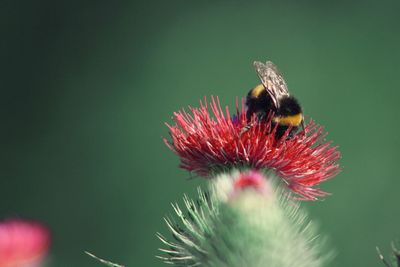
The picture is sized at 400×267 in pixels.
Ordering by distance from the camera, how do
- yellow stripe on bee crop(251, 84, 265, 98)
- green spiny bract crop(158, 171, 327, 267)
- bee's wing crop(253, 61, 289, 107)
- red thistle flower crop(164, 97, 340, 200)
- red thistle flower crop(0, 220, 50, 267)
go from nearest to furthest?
red thistle flower crop(0, 220, 50, 267), green spiny bract crop(158, 171, 327, 267), red thistle flower crop(164, 97, 340, 200), bee's wing crop(253, 61, 289, 107), yellow stripe on bee crop(251, 84, 265, 98)

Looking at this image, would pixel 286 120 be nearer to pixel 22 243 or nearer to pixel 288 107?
pixel 288 107

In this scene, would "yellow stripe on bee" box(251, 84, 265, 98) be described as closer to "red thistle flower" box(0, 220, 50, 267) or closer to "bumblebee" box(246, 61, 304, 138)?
"bumblebee" box(246, 61, 304, 138)

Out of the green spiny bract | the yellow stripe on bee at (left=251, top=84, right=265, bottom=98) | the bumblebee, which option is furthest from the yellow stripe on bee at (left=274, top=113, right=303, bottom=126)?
the green spiny bract

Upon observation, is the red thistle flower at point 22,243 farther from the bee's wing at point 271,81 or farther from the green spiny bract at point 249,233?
the bee's wing at point 271,81

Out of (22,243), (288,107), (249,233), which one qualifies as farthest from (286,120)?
(22,243)

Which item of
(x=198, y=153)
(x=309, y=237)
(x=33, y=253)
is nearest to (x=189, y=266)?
(x=309, y=237)

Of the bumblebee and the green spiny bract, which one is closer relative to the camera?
the green spiny bract

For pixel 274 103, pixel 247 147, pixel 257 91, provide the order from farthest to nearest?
pixel 257 91, pixel 274 103, pixel 247 147
